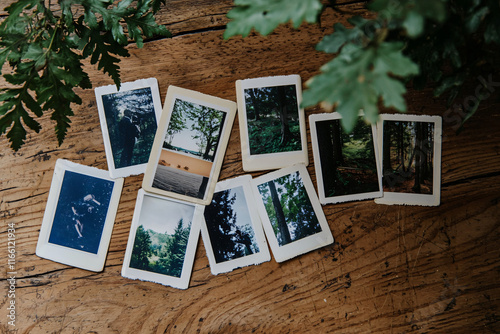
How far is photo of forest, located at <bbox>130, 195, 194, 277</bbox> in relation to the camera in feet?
4.28

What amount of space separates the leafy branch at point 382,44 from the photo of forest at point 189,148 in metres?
0.62

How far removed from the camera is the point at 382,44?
0.60m

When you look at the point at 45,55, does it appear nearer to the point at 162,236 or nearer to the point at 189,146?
the point at 189,146

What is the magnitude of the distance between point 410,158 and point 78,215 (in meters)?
1.36

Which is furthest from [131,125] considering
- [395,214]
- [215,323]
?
[395,214]

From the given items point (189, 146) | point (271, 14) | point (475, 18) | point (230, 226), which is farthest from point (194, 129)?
point (475, 18)

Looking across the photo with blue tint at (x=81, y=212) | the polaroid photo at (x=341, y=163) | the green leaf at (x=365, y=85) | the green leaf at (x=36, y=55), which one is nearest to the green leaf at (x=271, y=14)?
the green leaf at (x=365, y=85)

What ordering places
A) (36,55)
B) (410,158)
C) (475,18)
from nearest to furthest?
1. (475,18)
2. (36,55)
3. (410,158)

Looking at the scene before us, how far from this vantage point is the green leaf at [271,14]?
625mm

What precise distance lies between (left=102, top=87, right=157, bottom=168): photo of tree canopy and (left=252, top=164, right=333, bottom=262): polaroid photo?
1.56 ft

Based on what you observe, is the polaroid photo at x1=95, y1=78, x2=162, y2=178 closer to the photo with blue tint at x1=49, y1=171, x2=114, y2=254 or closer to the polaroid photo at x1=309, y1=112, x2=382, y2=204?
the photo with blue tint at x1=49, y1=171, x2=114, y2=254

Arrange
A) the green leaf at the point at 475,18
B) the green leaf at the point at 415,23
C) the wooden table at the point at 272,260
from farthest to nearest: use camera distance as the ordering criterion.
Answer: the wooden table at the point at 272,260
the green leaf at the point at 475,18
the green leaf at the point at 415,23

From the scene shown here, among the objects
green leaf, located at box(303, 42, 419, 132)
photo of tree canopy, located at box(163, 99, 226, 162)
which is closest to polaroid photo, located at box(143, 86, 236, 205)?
photo of tree canopy, located at box(163, 99, 226, 162)

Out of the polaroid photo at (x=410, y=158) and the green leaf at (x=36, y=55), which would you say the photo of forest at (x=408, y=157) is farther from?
the green leaf at (x=36, y=55)
